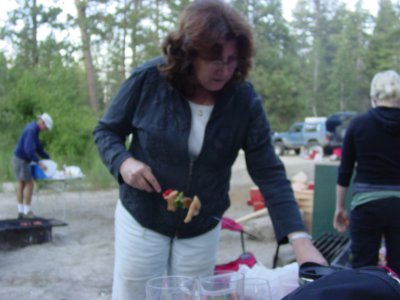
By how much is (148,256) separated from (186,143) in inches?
17.8

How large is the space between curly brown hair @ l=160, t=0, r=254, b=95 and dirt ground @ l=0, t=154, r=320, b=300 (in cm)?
284

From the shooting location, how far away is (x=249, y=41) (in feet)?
6.16

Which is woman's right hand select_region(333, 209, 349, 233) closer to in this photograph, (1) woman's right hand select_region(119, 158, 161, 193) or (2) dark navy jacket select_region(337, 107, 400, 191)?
(2) dark navy jacket select_region(337, 107, 400, 191)

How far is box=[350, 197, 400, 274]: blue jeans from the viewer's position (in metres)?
2.92

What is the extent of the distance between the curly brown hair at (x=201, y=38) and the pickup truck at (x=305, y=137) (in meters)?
21.2

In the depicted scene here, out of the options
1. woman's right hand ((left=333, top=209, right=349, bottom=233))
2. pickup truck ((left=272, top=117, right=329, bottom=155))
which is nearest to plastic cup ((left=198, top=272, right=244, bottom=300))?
woman's right hand ((left=333, top=209, right=349, bottom=233))

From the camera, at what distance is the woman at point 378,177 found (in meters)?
2.94

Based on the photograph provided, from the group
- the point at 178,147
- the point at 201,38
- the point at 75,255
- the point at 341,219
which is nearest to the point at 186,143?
the point at 178,147

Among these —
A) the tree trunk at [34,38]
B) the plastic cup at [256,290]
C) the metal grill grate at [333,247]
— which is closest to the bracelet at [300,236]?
the plastic cup at [256,290]

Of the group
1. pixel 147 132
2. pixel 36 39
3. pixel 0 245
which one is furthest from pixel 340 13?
pixel 147 132

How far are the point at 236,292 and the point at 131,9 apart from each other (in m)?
15.5

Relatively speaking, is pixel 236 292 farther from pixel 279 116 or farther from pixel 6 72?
pixel 279 116

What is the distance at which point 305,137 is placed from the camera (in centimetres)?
2409

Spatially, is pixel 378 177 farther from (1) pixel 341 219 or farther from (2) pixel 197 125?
(2) pixel 197 125
